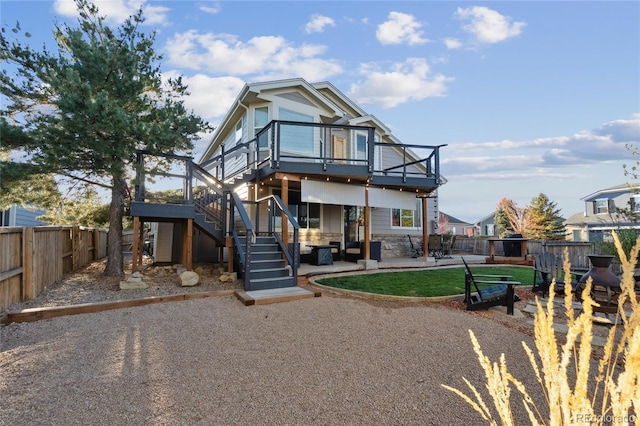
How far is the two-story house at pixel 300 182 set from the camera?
8734 millimetres

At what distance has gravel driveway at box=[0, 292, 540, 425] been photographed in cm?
276

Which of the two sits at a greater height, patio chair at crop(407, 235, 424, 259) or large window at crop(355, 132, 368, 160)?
large window at crop(355, 132, 368, 160)

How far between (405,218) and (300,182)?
7.17 meters

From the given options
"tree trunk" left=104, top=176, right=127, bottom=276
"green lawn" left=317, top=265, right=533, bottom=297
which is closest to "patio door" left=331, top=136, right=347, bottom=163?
"green lawn" left=317, top=265, right=533, bottom=297

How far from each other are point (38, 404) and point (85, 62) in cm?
776

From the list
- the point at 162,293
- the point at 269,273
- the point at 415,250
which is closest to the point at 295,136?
the point at 269,273

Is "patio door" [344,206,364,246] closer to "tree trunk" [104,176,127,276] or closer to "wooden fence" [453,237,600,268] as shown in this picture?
"wooden fence" [453,237,600,268]

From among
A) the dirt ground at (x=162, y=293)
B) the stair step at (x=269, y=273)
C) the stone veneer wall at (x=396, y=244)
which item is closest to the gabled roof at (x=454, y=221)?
the stone veneer wall at (x=396, y=244)

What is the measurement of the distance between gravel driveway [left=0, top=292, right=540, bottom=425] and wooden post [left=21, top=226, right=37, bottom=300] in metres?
1.66

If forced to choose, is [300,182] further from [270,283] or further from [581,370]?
[581,370]

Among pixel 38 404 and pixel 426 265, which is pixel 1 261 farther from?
pixel 426 265

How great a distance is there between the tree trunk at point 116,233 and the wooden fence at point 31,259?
43.7 inches

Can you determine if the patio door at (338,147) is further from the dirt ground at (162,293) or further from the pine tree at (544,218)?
the pine tree at (544,218)

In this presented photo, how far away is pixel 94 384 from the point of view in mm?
3154
